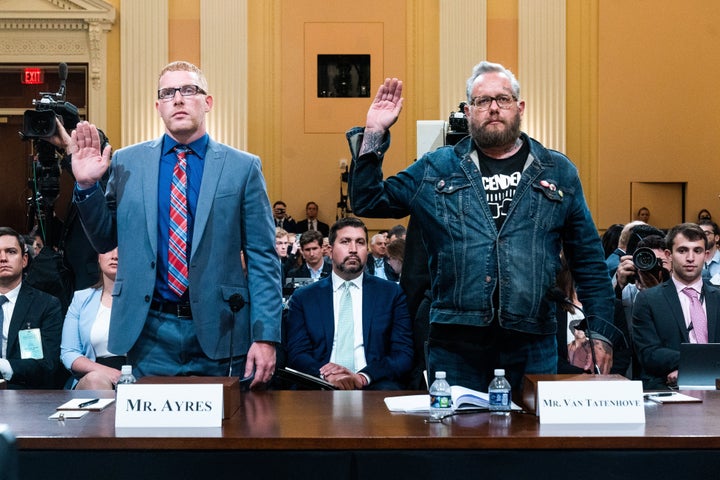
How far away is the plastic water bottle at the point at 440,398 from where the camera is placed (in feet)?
8.20

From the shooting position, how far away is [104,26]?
43.0 feet

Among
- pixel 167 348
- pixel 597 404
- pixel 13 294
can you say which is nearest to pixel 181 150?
pixel 167 348

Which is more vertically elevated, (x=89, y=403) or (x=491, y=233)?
(x=491, y=233)

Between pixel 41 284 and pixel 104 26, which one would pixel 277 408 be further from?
pixel 104 26

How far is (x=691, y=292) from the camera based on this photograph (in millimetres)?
4809

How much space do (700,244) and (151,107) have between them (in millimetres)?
9402

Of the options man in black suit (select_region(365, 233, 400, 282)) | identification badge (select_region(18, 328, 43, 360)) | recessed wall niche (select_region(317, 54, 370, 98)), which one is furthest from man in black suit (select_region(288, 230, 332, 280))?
recessed wall niche (select_region(317, 54, 370, 98))

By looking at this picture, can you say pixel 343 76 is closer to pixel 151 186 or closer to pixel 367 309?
pixel 367 309

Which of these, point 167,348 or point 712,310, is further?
point 712,310

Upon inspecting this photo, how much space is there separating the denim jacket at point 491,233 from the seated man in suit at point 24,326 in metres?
2.32

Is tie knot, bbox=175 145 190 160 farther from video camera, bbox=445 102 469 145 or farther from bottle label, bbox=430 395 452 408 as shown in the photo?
video camera, bbox=445 102 469 145

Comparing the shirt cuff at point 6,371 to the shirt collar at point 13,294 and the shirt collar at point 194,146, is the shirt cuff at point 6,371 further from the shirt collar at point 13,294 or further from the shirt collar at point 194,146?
the shirt collar at point 194,146

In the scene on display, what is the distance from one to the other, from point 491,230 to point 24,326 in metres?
2.80

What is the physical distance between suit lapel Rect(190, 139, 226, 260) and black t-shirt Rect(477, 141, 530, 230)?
2.66ft
